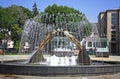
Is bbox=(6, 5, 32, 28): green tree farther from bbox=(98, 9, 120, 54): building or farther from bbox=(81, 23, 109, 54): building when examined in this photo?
bbox=(98, 9, 120, 54): building

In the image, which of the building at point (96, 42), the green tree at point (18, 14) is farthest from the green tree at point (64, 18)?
the green tree at point (18, 14)

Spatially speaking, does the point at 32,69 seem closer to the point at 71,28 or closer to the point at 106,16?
the point at 71,28

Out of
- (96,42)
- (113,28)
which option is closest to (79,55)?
(96,42)

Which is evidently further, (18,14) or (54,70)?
(18,14)

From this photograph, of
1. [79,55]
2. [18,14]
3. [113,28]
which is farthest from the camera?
[113,28]

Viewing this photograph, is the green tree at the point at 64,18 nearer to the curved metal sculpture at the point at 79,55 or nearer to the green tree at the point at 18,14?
the green tree at the point at 18,14

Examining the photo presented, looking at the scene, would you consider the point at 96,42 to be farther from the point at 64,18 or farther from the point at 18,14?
the point at 18,14

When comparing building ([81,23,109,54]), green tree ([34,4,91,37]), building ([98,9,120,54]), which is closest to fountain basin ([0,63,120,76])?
building ([81,23,109,54])

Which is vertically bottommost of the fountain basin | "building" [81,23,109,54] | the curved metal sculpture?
the fountain basin

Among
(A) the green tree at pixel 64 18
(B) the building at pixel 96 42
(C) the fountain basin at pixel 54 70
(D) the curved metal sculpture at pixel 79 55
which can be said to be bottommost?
(C) the fountain basin at pixel 54 70

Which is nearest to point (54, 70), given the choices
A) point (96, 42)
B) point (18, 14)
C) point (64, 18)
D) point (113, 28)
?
point (64, 18)

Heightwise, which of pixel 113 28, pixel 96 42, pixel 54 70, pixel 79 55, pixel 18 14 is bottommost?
pixel 54 70

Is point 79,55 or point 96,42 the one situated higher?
point 96,42

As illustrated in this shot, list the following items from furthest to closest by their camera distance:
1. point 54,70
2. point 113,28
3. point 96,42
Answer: point 113,28 < point 96,42 < point 54,70
